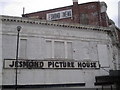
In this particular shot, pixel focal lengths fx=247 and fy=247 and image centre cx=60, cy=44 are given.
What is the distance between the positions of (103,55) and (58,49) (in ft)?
18.6

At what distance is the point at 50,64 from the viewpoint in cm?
2592

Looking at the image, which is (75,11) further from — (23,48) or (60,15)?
(23,48)

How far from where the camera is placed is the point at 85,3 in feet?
128

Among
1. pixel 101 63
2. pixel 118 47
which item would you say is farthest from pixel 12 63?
pixel 118 47

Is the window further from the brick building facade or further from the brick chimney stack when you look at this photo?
the brick chimney stack

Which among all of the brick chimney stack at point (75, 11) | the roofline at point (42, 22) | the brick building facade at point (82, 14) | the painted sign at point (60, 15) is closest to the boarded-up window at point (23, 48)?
the roofline at point (42, 22)

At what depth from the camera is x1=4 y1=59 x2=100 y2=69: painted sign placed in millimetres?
24527

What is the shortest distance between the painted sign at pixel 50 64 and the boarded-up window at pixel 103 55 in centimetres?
76

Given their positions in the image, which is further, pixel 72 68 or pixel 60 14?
pixel 60 14

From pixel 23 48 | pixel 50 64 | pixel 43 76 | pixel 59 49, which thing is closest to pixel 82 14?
pixel 59 49

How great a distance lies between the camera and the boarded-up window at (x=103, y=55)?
1130 inches

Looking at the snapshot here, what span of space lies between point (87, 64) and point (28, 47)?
6.91m

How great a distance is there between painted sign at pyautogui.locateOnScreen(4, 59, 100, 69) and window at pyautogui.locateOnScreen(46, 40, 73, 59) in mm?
763

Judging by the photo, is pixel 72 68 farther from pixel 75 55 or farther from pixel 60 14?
pixel 60 14
